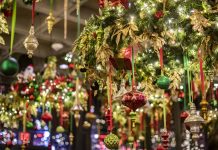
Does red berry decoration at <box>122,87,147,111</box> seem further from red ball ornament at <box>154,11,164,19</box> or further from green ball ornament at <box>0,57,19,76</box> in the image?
green ball ornament at <box>0,57,19,76</box>

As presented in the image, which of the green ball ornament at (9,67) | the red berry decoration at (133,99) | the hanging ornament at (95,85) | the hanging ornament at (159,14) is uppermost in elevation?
the hanging ornament at (159,14)

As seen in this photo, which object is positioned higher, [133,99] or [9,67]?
[9,67]

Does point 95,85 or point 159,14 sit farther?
point 95,85

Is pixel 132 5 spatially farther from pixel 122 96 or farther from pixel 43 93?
pixel 43 93

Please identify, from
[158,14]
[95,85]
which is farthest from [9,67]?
[158,14]

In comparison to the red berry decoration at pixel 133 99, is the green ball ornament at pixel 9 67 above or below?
above

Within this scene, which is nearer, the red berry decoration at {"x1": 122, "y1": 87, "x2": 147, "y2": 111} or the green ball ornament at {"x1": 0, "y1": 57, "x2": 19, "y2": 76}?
the red berry decoration at {"x1": 122, "y1": 87, "x2": 147, "y2": 111}

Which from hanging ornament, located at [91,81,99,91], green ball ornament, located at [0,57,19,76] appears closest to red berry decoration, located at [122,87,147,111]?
hanging ornament, located at [91,81,99,91]

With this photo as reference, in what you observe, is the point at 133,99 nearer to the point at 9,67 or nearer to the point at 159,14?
the point at 159,14

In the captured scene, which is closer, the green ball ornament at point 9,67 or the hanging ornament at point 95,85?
the green ball ornament at point 9,67

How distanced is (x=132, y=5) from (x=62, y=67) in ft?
14.9

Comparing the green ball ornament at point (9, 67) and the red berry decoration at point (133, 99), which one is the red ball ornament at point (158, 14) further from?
the green ball ornament at point (9, 67)

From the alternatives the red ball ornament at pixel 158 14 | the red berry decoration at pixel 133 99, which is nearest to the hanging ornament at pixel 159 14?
the red ball ornament at pixel 158 14

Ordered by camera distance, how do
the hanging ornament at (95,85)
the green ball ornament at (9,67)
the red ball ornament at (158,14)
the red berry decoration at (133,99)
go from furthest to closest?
the hanging ornament at (95,85)
the red ball ornament at (158,14)
the green ball ornament at (9,67)
the red berry decoration at (133,99)
